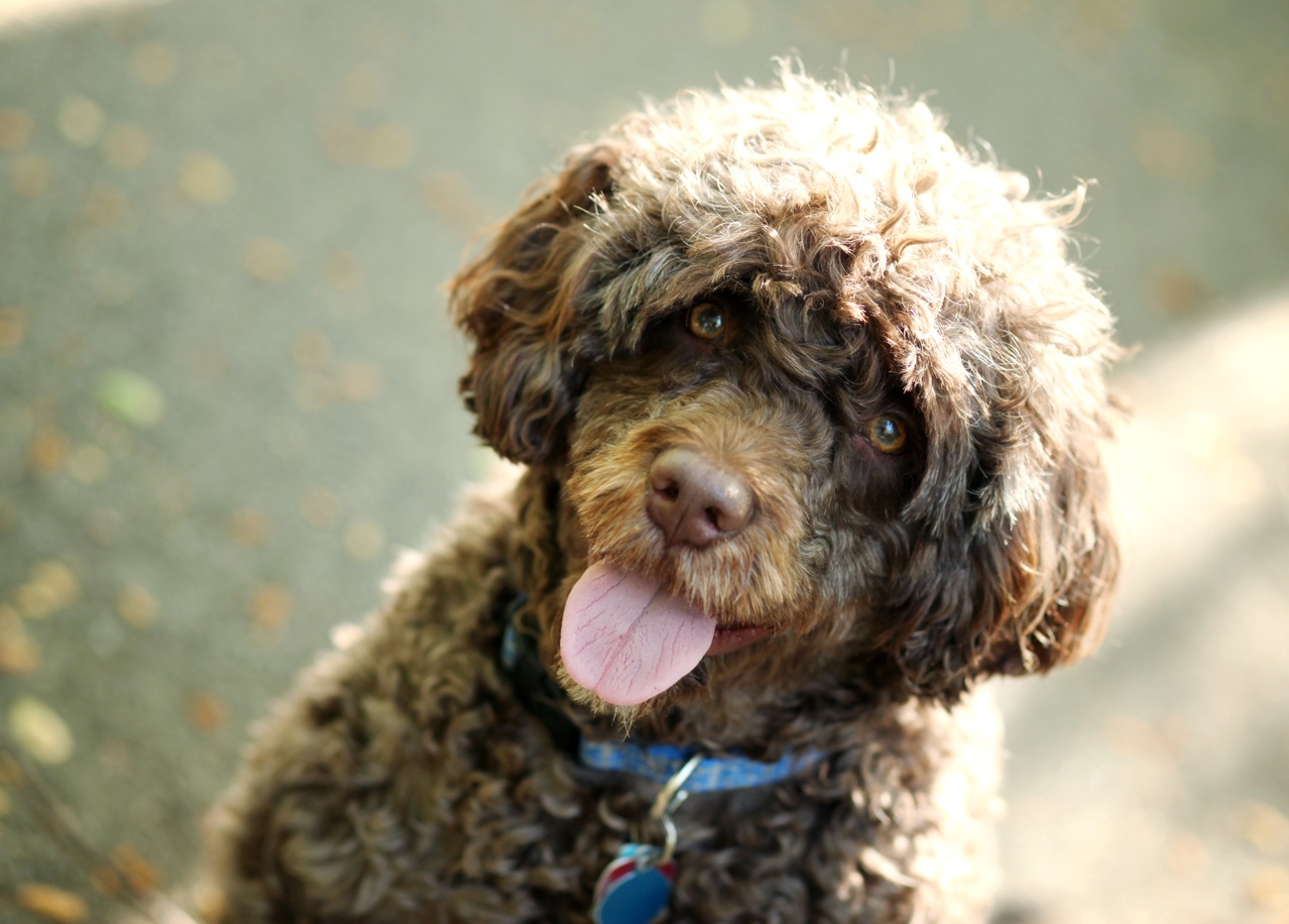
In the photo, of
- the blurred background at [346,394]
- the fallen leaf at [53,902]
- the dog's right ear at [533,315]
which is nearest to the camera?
the dog's right ear at [533,315]

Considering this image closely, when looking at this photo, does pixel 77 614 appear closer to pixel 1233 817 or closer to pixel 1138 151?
pixel 1233 817

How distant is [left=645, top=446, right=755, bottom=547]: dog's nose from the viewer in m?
1.84

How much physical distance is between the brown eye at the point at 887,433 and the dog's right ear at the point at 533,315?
54cm

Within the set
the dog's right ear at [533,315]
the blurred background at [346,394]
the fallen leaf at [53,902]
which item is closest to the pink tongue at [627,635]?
the dog's right ear at [533,315]

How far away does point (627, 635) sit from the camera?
1962mm

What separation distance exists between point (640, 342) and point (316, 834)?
129cm

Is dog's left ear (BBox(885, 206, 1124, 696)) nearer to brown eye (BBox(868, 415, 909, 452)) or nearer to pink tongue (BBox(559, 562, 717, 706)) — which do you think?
brown eye (BBox(868, 415, 909, 452))

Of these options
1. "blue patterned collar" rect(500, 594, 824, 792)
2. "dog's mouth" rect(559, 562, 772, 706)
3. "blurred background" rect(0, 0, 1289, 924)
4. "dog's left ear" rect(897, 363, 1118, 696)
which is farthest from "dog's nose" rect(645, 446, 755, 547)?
"blurred background" rect(0, 0, 1289, 924)

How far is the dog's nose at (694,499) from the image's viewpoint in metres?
1.84

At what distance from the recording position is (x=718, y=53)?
607cm

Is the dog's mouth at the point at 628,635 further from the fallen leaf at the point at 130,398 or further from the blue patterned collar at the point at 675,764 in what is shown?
the fallen leaf at the point at 130,398

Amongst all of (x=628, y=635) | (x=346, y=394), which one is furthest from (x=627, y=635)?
(x=346, y=394)

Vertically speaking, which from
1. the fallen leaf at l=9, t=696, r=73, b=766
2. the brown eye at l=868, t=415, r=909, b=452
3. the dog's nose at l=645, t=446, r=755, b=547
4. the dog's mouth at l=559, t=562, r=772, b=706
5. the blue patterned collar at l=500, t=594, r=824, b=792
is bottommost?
the fallen leaf at l=9, t=696, r=73, b=766

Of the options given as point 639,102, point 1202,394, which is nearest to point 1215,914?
point 1202,394
